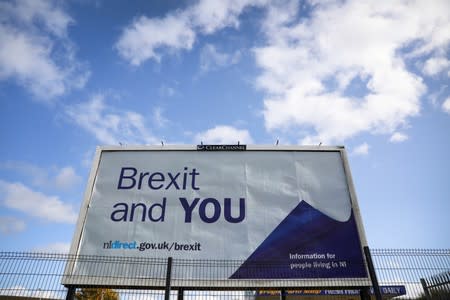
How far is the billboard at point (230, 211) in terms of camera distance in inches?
387

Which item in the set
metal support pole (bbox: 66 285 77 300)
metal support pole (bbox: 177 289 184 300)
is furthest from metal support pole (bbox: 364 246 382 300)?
metal support pole (bbox: 66 285 77 300)

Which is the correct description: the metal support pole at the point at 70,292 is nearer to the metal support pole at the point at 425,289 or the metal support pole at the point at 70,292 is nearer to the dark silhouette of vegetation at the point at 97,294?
the dark silhouette of vegetation at the point at 97,294

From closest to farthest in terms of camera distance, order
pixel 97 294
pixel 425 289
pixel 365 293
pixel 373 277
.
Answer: pixel 373 277 → pixel 425 289 → pixel 365 293 → pixel 97 294

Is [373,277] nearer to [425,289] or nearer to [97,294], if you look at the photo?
[425,289]

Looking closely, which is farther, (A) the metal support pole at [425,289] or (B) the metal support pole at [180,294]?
(B) the metal support pole at [180,294]

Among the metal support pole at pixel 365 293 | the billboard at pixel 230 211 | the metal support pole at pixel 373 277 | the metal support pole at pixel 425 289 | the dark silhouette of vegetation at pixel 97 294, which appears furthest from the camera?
the dark silhouette of vegetation at pixel 97 294

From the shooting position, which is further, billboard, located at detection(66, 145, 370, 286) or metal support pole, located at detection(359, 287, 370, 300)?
billboard, located at detection(66, 145, 370, 286)

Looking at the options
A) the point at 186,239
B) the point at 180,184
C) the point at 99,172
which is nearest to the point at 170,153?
the point at 180,184

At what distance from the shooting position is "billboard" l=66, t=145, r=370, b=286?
9.83 m

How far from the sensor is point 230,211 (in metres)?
10.6

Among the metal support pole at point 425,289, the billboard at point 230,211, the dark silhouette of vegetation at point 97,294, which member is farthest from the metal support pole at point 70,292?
the metal support pole at point 425,289

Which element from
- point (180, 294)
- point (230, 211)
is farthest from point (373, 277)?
point (180, 294)

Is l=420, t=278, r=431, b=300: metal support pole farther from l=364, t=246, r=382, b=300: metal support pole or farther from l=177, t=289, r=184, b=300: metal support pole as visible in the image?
l=177, t=289, r=184, b=300: metal support pole

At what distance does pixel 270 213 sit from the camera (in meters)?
10.6
